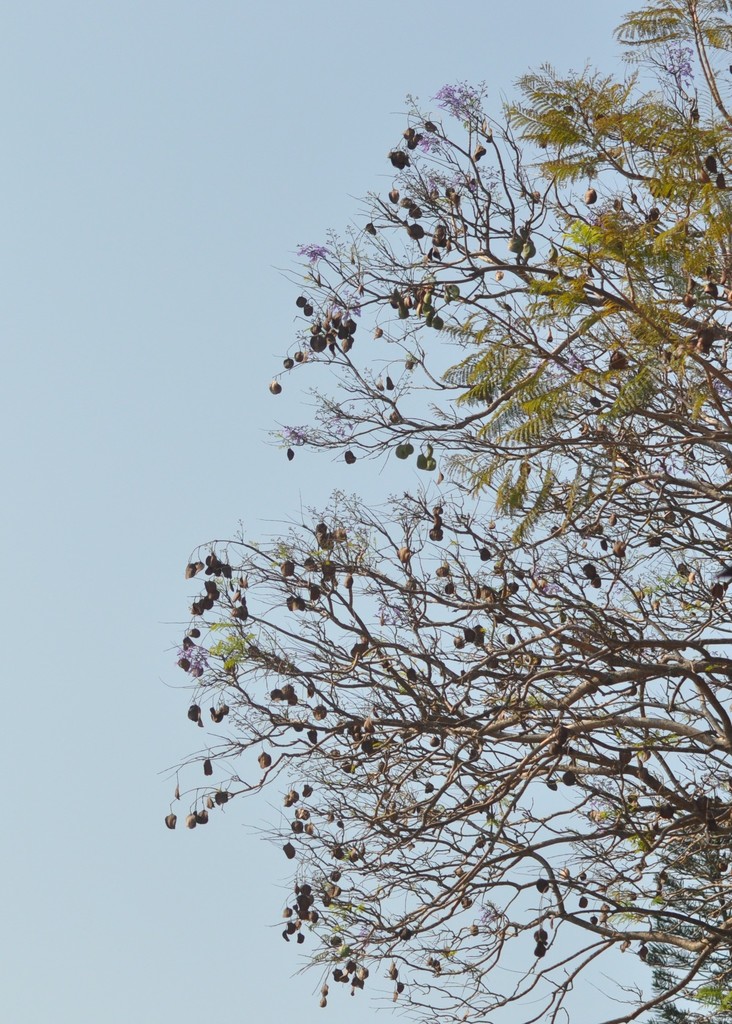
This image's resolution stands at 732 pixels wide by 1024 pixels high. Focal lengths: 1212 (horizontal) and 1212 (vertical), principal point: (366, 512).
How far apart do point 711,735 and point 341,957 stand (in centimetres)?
171

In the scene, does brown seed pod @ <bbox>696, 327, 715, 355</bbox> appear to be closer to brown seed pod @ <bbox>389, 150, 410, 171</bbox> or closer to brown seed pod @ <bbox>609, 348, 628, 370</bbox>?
brown seed pod @ <bbox>609, 348, 628, 370</bbox>

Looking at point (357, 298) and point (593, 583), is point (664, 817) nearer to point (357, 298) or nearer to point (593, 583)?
point (593, 583)

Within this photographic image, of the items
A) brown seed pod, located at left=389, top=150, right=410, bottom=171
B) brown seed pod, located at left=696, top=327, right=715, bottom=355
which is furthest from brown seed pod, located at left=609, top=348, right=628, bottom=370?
brown seed pod, located at left=389, top=150, right=410, bottom=171

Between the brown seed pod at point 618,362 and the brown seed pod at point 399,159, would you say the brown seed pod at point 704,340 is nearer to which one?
the brown seed pod at point 618,362

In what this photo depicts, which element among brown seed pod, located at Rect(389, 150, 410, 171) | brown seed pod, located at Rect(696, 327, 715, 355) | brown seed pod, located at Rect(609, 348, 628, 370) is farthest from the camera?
brown seed pod, located at Rect(389, 150, 410, 171)

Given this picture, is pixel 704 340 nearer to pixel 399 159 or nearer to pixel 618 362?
pixel 618 362

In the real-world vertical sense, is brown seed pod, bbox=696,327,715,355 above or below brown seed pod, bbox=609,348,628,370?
below

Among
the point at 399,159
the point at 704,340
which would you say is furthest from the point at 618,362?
the point at 399,159

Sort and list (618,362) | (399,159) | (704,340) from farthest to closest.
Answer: (399,159), (618,362), (704,340)

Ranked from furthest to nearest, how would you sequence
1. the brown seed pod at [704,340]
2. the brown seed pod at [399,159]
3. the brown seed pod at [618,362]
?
1. the brown seed pod at [399,159]
2. the brown seed pod at [618,362]
3. the brown seed pod at [704,340]

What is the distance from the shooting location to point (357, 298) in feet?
16.7

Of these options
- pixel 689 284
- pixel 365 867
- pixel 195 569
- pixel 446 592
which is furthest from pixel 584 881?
pixel 689 284

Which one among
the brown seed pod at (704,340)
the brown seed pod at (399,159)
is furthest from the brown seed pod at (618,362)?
the brown seed pod at (399,159)

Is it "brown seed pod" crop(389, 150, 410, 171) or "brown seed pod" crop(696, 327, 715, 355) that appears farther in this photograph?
"brown seed pod" crop(389, 150, 410, 171)
